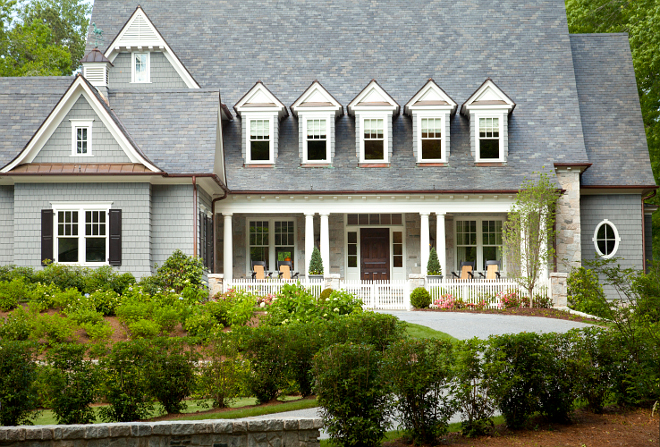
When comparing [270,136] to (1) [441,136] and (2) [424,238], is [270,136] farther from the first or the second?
(2) [424,238]

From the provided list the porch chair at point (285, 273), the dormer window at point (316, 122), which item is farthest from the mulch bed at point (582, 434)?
the dormer window at point (316, 122)

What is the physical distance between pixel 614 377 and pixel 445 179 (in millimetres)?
14175

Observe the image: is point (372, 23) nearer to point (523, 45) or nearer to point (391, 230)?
point (523, 45)

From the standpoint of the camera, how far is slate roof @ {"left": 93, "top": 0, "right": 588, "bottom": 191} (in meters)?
21.8

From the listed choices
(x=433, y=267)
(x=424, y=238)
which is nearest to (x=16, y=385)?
(x=433, y=267)

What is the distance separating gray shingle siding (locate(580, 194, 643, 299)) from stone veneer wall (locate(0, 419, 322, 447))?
18186 mm

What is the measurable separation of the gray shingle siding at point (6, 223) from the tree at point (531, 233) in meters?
14.1

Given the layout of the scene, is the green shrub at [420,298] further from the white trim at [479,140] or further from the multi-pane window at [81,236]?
the multi-pane window at [81,236]

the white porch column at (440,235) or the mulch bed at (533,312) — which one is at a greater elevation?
the white porch column at (440,235)

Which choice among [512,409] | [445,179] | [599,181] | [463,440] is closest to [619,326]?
[512,409]

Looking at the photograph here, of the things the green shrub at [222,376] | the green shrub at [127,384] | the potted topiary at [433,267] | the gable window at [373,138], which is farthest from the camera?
the gable window at [373,138]

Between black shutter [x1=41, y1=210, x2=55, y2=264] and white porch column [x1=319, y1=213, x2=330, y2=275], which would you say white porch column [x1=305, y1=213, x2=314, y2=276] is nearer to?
white porch column [x1=319, y1=213, x2=330, y2=275]

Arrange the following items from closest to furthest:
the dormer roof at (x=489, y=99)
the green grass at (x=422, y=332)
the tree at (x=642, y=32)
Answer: the green grass at (x=422, y=332)
the dormer roof at (x=489, y=99)
the tree at (x=642, y=32)

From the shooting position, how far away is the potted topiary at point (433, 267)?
66.3ft
